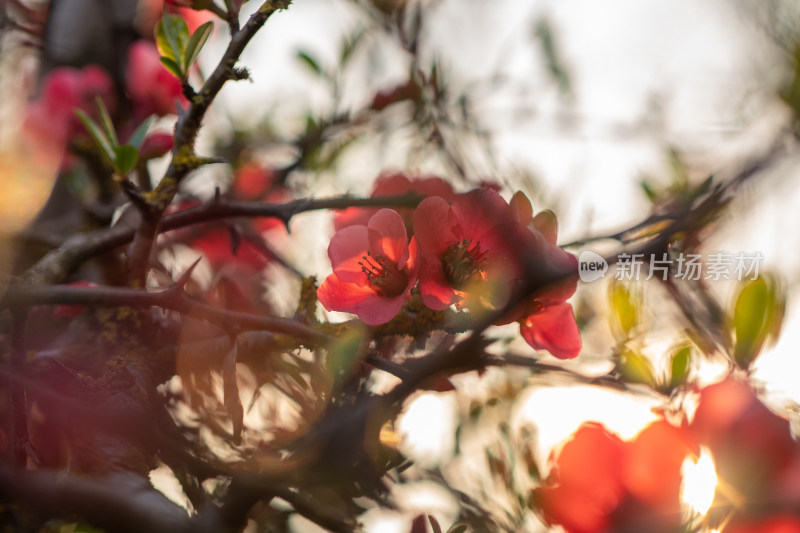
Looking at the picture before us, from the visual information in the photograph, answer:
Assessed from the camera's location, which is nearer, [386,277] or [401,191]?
[386,277]

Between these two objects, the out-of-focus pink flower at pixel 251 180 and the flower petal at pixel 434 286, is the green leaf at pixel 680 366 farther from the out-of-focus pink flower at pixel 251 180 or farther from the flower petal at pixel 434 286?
the out-of-focus pink flower at pixel 251 180

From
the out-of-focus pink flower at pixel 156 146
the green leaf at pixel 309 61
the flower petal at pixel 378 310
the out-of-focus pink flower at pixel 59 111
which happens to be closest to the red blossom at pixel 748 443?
the flower petal at pixel 378 310

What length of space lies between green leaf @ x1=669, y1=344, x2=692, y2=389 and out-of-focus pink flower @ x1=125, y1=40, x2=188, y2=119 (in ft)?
2.77

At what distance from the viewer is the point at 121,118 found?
1.29 metres

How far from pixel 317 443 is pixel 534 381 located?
0.34 meters

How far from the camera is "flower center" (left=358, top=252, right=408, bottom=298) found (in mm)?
521

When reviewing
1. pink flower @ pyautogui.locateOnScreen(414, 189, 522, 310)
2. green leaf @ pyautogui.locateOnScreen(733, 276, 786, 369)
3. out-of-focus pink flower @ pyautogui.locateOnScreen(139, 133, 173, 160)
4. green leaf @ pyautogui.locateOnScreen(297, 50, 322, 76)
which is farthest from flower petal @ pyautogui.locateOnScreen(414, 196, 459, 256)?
green leaf @ pyautogui.locateOnScreen(297, 50, 322, 76)

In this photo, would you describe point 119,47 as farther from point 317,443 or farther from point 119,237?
point 317,443

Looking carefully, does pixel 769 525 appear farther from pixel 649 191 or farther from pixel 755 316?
pixel 649 191

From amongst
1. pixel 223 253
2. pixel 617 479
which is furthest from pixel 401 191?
pixel 223 253

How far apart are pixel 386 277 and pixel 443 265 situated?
5cm

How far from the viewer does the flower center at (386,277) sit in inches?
20.5

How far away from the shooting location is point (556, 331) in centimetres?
53

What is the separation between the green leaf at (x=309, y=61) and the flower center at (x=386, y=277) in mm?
646
